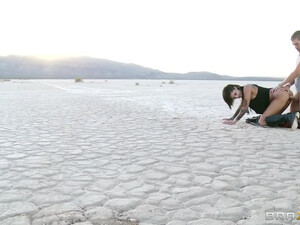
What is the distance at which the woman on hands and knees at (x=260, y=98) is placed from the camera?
620 cm

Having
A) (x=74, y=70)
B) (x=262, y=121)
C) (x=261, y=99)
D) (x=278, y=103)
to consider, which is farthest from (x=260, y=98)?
(x=74, y=70)

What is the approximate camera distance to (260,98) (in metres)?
6.39

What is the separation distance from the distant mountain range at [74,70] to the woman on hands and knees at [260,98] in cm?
11908

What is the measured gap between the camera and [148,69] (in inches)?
5915

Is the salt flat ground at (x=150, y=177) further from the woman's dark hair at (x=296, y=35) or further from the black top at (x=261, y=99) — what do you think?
the woman's dark hair at (x=296, y=35)

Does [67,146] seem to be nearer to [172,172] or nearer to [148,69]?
[172,172]

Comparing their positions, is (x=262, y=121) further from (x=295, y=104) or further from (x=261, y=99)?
(x=295, y=104)

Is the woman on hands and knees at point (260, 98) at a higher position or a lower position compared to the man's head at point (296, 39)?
lower

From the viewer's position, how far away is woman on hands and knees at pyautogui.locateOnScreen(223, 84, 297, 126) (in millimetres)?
6195

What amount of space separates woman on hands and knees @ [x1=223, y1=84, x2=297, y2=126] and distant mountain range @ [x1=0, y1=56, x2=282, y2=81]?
119081 millimetres

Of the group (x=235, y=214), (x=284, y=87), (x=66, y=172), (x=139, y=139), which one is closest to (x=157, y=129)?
(x=139, y=139)

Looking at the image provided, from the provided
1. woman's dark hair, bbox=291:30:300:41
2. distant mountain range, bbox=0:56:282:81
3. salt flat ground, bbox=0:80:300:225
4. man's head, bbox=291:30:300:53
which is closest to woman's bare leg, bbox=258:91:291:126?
salt flat ground, bbox=0:80:300:225

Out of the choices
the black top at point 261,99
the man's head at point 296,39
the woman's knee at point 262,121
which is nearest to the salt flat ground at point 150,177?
the woman's knee at point 262,121

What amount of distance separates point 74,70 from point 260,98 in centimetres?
13245
